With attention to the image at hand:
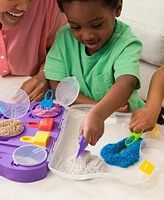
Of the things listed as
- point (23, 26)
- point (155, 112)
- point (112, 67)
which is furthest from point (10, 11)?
point (155, 112)

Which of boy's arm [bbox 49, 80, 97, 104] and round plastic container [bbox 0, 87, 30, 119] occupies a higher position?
round plastic container [bbox 0, 87, 30, 119]

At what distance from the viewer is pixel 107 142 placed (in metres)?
0.71

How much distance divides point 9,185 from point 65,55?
0.40 m

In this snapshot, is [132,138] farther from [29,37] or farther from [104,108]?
[29,37]

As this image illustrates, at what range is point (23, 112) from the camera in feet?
2.47

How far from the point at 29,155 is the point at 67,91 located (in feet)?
0.74

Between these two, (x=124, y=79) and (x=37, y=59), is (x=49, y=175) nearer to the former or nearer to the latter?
(x=124, y=79)

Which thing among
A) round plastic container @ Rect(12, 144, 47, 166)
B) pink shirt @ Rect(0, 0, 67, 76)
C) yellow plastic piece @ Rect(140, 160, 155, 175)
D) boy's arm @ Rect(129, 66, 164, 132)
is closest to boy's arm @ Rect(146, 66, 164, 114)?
boy's arm @ Rect(129, 66, 164, 132)

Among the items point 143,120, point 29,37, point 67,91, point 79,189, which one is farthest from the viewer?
point 29,37

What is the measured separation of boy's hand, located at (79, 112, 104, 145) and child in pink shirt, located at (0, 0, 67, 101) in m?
0.29

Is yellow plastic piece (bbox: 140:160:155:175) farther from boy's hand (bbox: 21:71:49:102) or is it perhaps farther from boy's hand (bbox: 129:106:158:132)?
boy's hand (bbox: 21:71:49:102)

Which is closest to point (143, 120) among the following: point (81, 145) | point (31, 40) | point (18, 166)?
point (81, 145)

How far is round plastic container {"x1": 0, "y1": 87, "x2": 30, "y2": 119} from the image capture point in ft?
2.44

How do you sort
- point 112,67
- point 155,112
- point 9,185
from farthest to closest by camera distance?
point 112,67, point 155,112, point 9,185
